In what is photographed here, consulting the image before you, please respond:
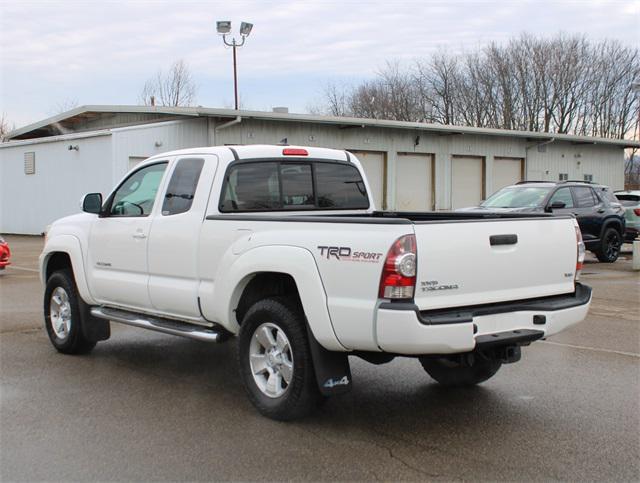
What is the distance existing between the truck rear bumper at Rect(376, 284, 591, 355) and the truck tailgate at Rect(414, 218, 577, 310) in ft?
0.23

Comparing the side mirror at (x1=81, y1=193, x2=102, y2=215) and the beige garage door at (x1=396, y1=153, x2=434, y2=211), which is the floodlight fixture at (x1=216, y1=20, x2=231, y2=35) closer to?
the beige garage door at (x1=396, y1=153, x2=434, y2=211)

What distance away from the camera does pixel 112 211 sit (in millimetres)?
7027

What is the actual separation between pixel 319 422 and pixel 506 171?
27.9 meters

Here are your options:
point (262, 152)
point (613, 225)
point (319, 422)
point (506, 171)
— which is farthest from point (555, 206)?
point (506, 171)

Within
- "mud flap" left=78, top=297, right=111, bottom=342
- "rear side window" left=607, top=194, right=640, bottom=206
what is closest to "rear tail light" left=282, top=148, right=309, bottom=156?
"mud flap" left=78, top=297, right=111, bottom=342

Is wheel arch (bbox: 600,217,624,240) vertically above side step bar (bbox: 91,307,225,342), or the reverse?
wheel arch (bbox: 600,217,624,240)

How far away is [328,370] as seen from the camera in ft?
16.0

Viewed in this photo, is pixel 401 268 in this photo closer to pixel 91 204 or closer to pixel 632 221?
pixel 91 204

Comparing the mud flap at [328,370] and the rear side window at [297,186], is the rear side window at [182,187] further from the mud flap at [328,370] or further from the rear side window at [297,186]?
the mud flap at [328,370]

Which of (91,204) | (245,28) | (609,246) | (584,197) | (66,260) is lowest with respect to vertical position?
(609,246)

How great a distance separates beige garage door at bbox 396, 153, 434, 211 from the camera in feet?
93.4

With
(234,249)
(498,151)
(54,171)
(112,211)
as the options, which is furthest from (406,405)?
(498,151)

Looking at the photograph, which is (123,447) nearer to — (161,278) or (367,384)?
(161,278)

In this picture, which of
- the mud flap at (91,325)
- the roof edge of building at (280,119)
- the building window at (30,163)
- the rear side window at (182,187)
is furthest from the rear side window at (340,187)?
the building window at (30,163)
